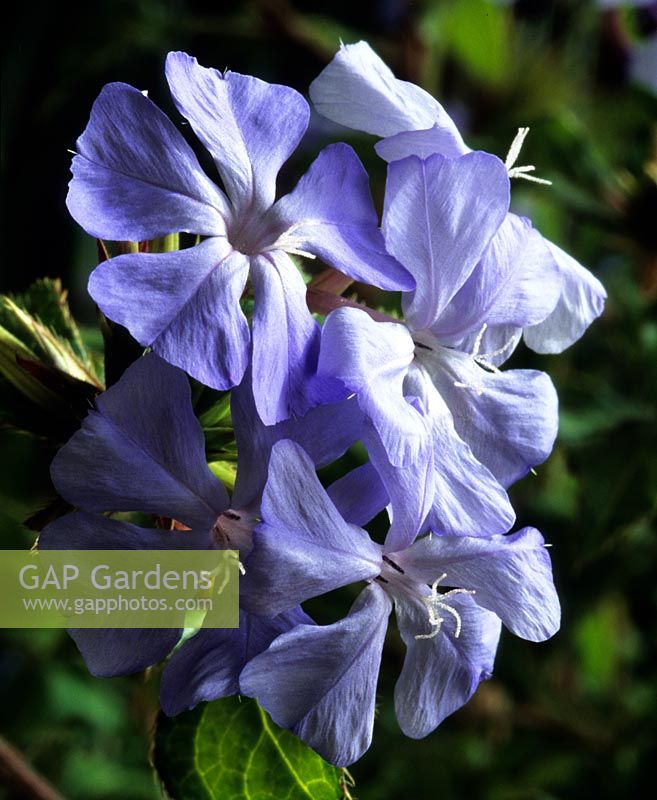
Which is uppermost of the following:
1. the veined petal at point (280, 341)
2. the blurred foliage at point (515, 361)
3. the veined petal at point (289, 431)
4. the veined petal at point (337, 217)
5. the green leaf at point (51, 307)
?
the veined petal at point (337, 217)

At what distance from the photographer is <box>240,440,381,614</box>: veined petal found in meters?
0.48

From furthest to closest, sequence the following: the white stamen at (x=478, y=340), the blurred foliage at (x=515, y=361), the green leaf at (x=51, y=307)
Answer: the blurred foliage at (x=515, y=361), the green leaf at (x=51, y=307), the white stamen at (x=478, y=340)

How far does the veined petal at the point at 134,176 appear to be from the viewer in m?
0.50

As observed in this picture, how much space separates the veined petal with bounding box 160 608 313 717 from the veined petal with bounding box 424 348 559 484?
0.14 m

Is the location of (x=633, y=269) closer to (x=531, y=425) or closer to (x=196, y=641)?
(x=531, y=425)

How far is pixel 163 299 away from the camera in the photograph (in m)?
0.49

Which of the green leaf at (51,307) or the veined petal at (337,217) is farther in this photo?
the green leaf at (51,307)

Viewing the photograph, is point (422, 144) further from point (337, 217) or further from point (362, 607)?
point (362, 607)

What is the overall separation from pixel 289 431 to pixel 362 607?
0.32 feet

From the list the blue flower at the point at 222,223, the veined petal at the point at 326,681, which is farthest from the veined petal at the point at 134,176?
the veined petal at the point at 326,681

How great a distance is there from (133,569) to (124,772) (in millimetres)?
731

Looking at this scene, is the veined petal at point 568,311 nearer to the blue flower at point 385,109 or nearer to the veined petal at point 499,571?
the blue flower at point 385,109

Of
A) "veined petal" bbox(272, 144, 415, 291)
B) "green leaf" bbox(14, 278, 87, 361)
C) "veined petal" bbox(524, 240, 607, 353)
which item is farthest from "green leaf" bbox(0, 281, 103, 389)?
"veined petal" bbox(524, 240, 607, 353)

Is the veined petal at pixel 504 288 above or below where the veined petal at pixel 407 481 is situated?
above
